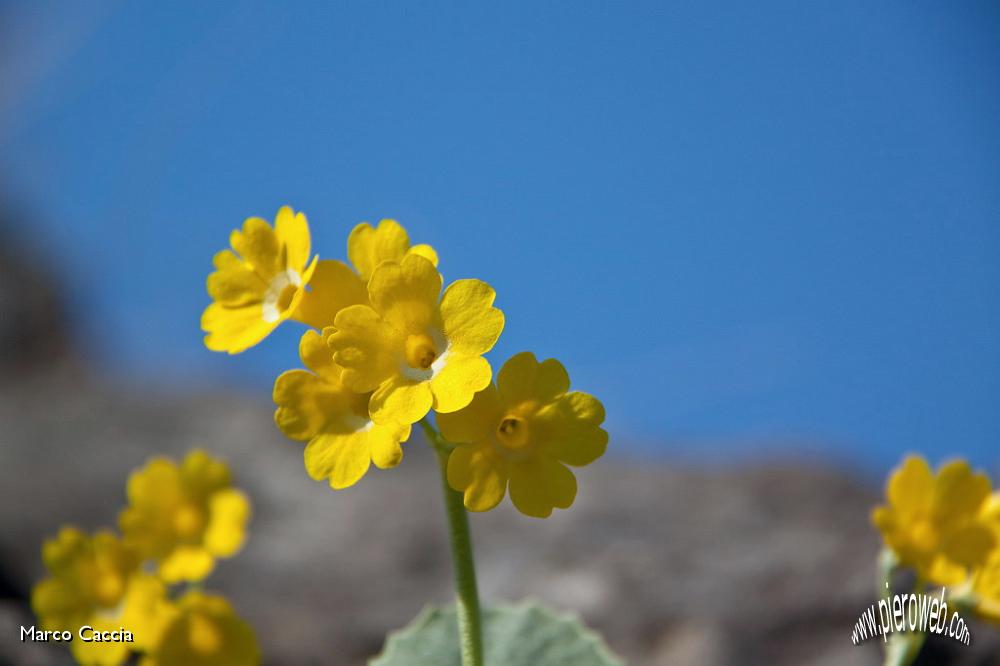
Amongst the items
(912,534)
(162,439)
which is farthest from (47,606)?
(162,439)

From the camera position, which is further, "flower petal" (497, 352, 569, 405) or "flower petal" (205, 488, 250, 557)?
"flower petal" (205, 488, 250, 557)

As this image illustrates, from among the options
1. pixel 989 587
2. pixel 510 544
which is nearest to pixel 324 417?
pixel 989 587

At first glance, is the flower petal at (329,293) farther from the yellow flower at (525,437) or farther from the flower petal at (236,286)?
the yellow flower at (525,437)

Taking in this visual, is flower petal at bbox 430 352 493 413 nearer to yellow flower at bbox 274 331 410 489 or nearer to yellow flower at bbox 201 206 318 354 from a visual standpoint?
yellow flower at bbox 274 331 410 489

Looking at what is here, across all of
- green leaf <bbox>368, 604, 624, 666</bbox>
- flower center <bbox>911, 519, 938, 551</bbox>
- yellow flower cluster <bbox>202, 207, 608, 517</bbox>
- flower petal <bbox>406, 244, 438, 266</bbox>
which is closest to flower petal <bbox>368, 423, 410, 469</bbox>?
yellow flower cluster <bbox>202, 207, 608, 517</bbox>

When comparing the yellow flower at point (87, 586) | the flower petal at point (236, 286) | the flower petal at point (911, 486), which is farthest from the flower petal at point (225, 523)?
the flower petal at point (911, 486)
